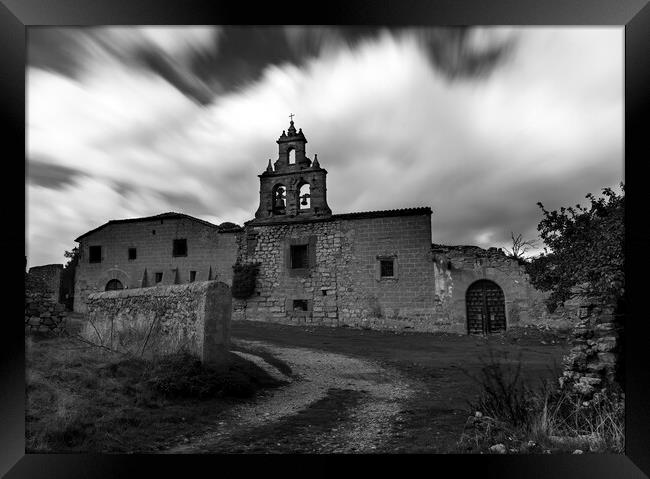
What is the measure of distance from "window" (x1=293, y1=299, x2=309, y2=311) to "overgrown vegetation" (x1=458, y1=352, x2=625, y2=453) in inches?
411

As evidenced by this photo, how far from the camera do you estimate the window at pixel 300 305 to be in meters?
14.6

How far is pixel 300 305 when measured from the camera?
48.1ft

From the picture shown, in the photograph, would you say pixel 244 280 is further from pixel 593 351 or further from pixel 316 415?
pixel 593 351

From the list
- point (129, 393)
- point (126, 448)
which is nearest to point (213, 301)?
point (129, 393)

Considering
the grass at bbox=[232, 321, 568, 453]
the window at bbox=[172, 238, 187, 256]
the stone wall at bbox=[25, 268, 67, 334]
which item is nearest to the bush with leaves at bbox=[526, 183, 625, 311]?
the grass at bbox=[232, 321, 568, 453]

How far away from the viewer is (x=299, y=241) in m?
15.0

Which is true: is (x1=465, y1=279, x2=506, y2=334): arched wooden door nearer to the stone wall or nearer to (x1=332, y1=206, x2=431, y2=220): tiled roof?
(x1=332, y1=206, x2=431, y2=220): tiled roof

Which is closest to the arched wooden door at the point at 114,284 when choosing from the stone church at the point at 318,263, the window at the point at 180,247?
the stone church at the point at 318,263

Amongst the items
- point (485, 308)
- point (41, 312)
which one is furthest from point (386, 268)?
point (41, 312)

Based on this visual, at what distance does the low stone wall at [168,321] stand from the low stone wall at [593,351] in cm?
420

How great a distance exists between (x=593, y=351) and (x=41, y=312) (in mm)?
7246

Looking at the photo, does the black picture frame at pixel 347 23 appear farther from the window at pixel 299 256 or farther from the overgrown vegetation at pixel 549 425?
the window at pixel 299 256

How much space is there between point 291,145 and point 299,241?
10.8 ft

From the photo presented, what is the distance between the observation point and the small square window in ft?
45.8
